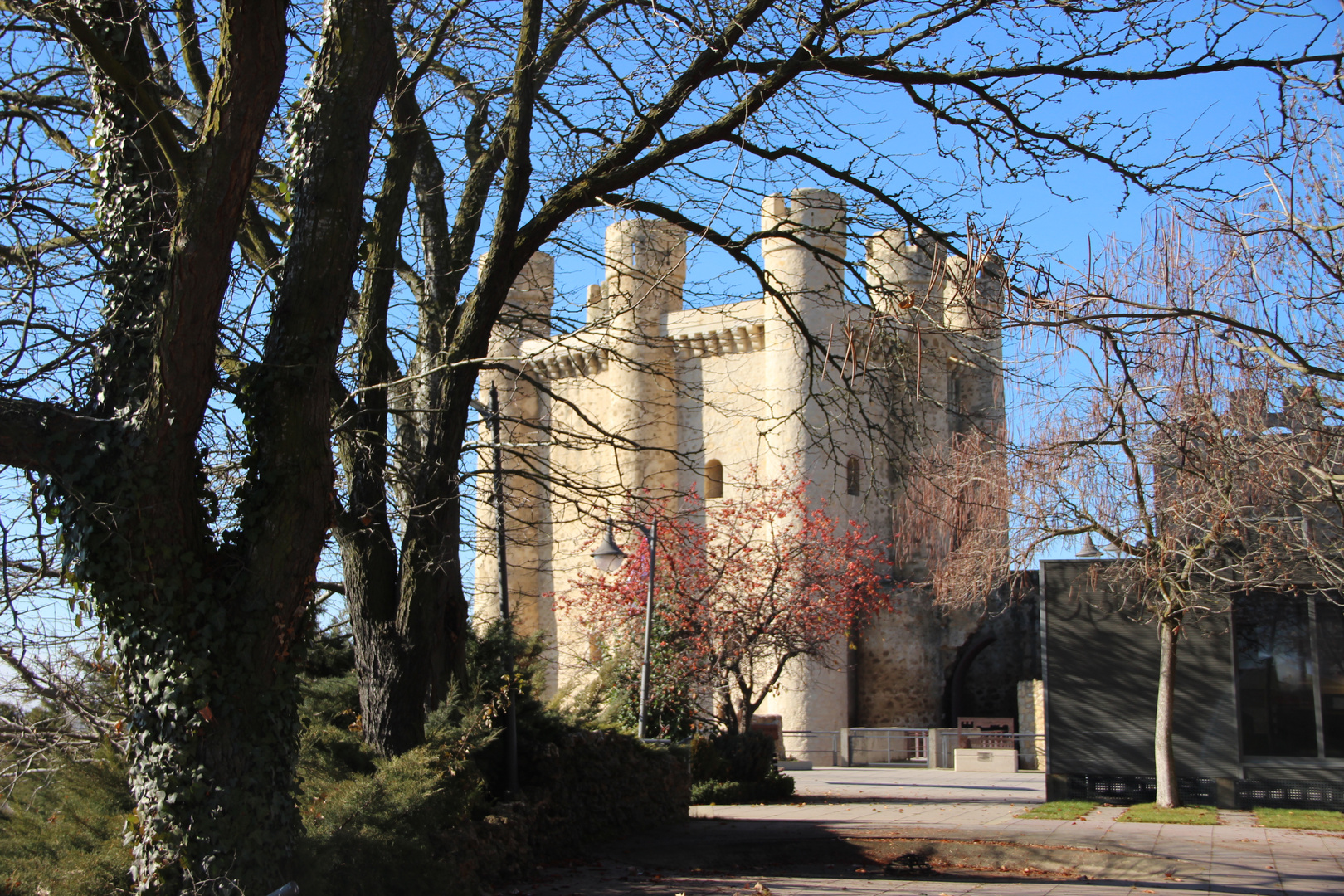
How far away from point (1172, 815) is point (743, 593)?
394 inches

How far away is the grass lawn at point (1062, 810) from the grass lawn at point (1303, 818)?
1.99 metres

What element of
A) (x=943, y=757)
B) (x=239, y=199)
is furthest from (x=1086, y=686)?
(x=239, y=199)

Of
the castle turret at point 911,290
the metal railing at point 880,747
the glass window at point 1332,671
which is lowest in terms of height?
the metal railing at point 880,747

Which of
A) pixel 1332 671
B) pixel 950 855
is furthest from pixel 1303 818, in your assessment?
pixel 950 855

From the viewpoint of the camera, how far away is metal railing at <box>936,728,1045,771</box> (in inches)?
987

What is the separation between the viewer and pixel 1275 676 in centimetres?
1523

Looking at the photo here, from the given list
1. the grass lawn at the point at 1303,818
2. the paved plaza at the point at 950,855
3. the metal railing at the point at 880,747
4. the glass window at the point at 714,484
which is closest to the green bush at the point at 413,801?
the paved plaza at the point at 950,855

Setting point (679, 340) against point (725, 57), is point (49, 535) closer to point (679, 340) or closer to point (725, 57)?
point (725, 57)

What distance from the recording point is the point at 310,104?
6480mm

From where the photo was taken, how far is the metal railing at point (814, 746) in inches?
1094

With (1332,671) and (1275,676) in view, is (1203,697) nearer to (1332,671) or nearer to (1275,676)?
(1275,676)

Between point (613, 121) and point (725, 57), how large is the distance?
1.79 meters

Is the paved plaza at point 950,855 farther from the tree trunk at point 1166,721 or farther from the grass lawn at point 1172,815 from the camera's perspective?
the tree trunk at point 1166,721

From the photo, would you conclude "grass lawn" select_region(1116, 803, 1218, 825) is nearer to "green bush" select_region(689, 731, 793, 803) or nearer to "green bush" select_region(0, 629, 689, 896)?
"green bush" select_region(689, 731, 793, 803)
